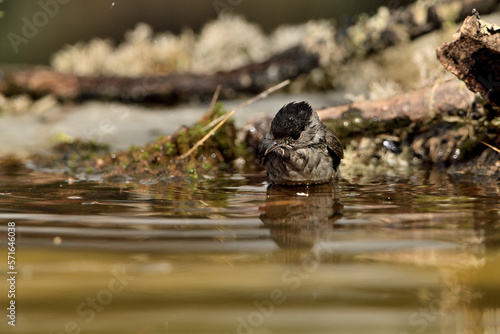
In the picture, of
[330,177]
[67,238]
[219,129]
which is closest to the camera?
[67,238]

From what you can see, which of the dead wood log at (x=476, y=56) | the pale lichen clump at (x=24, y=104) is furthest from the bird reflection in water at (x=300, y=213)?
the pale lichen clump at (x=24, y=104)

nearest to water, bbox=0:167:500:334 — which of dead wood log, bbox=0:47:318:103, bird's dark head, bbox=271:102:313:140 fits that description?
bird's dark head, bbox=271:102:313:140

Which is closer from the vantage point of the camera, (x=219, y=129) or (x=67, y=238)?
(x=67, y=238)

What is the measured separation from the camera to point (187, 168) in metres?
5.86

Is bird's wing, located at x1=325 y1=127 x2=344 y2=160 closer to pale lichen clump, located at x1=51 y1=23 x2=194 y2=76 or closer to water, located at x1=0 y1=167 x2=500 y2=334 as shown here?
water, located at x1=0 y1=167 x2=500 y2=334

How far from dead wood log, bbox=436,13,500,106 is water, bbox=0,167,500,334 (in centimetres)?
98

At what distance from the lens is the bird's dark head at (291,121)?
15.7 feet

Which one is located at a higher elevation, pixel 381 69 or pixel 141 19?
pixel 141 19

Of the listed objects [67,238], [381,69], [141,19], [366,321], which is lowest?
[366,321]

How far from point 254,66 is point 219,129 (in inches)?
→ 130

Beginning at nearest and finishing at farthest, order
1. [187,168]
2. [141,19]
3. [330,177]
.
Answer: [330,177], [187,168], [141,19]

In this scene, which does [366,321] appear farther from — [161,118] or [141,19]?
[141,19]

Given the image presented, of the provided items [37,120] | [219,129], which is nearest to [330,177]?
[219,129]

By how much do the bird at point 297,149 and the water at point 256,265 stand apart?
2.49 feet
